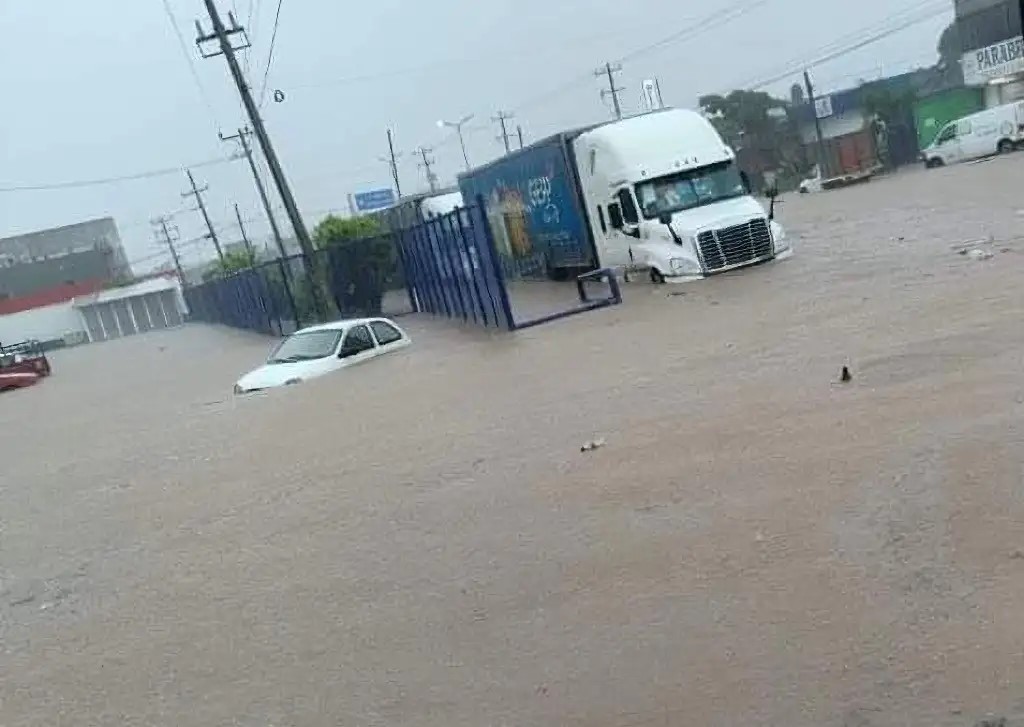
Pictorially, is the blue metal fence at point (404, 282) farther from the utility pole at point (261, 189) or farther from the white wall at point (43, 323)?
the white wall at point (43, 323)

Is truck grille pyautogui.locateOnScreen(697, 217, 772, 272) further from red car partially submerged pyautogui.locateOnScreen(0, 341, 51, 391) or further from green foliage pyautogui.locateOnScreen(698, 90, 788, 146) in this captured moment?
green foliage pyautogui.locateOnScreen(698, 90, 788, 146)

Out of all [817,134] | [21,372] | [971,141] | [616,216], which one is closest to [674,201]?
[616,216]

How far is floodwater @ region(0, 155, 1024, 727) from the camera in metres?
Answer: 4.51

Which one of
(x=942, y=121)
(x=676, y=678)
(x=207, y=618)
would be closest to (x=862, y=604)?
(x=676, y=678)

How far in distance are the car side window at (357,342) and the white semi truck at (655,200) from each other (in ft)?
19.5

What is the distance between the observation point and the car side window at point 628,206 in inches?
812

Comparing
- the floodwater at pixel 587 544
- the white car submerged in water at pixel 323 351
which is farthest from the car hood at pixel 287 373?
the floodwater at pixel 587 544

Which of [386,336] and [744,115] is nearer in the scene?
[386,336]

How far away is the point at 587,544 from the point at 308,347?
11.8 m

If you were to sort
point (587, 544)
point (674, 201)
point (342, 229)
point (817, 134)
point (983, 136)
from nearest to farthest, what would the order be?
point (587, 544) → point (674, 201) → point (342, 229) → point (983, 136) → point (817, 134)

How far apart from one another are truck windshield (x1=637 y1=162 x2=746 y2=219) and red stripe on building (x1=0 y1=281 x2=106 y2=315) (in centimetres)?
6639

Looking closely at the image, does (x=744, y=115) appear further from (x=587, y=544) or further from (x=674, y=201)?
(x=587, y=544)

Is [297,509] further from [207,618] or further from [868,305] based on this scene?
[868,305]

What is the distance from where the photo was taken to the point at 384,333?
17.9m
